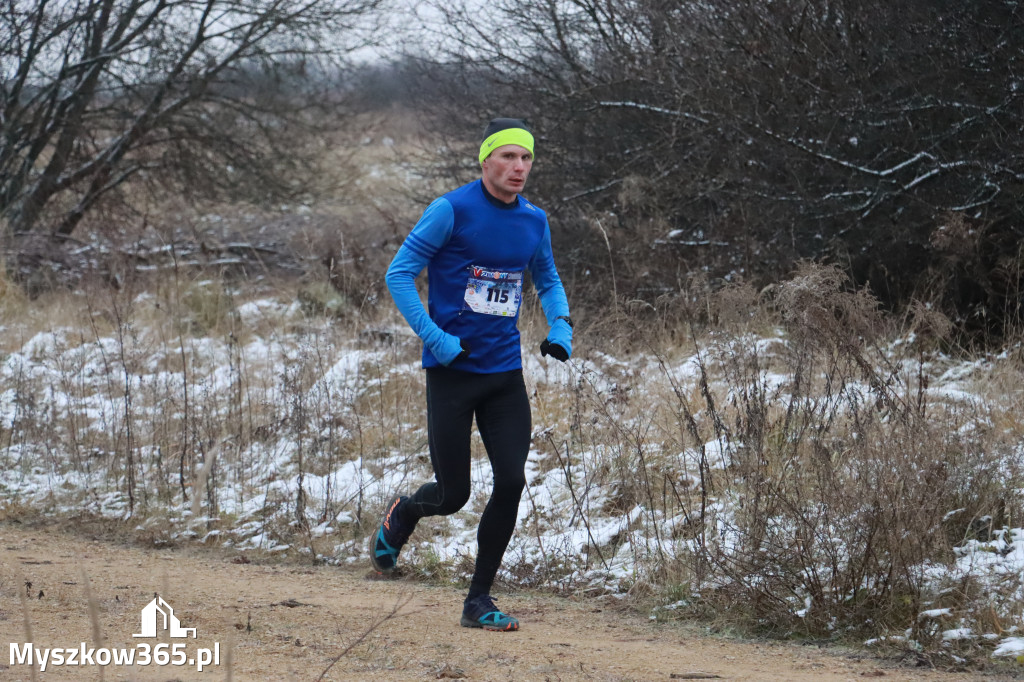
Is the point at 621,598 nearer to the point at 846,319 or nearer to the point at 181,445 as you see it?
the point at 846,319

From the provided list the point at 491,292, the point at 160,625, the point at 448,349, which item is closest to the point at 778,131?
the point at 491,292

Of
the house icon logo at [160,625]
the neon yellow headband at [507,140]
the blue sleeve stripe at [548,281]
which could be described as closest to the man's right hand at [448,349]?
the blue sleeve stripe at [548,281]

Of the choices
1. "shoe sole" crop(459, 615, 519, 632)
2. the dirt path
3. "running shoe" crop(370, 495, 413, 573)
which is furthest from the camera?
"running shoe" crop(370, 495, 413, 573)

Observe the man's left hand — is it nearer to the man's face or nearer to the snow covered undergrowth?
the man's face

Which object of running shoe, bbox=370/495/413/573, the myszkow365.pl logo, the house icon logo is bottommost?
the house icon logo

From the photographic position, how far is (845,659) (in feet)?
13.4

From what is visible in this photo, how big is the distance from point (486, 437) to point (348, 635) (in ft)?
3.22

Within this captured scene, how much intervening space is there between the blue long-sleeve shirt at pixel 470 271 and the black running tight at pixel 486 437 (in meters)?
0.07

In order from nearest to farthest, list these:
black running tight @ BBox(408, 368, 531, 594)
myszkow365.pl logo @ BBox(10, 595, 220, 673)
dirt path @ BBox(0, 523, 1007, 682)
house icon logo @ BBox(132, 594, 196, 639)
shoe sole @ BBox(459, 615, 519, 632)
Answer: myszkow365.pl logo @ BBox(10, 595, 220, 673) → dirt path @ BBox(0, 523, 1007, 682) → house icon logo @ BBox(132, 594, 196, 639) → black running tight @ BBox(408, 368, 531, 594) → shoe sole @ BBox(459, 615, 519, 632)

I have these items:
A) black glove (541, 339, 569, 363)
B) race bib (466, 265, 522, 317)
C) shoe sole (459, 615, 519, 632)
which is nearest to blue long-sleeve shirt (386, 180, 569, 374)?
race bib (466, 265, 522, 317)

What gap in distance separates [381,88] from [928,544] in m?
15.3

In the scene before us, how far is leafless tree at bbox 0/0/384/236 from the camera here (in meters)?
15.1

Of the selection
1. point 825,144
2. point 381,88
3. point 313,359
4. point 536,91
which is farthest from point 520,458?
point 381,88

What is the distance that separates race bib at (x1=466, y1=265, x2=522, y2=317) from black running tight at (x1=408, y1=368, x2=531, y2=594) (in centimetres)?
26
